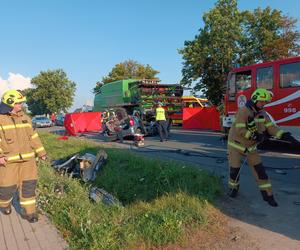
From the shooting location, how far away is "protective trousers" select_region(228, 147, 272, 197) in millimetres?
5977

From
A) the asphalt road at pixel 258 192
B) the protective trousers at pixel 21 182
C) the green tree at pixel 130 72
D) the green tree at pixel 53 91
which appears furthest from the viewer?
the green tree at pixel 53 91

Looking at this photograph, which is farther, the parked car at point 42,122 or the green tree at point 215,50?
the parked car at point 42,122

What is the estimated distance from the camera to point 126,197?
26.2 ft

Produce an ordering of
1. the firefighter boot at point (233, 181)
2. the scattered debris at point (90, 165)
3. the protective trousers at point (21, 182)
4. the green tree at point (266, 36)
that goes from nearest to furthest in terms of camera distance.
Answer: the protective trousers at point (21, 182)
the firefighter boot at point (233, 181)
the scattered debris at point (90, 165)
the green tree at point (266, 36)

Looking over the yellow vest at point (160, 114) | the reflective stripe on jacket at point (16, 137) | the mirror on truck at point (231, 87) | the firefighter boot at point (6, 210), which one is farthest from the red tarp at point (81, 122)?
the reflective stripe on jacket at point (16, 137)

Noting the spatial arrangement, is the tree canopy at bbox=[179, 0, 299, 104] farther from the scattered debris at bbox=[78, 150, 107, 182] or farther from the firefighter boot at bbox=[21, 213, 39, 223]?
the firefighter boot at bbox=[21, 213, 39, 223]

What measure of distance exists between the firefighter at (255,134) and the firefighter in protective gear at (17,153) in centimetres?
309

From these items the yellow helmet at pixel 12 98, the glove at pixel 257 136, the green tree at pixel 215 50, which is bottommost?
the glove at pixel 257 136

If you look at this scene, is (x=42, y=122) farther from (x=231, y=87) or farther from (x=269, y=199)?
(x=269, y=199)

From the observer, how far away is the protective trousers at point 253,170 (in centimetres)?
598

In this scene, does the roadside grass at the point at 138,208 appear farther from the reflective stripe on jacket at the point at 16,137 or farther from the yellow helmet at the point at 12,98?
the yellow helmet at the point at 12,98

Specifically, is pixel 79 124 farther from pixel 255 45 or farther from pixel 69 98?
pixel 69 98

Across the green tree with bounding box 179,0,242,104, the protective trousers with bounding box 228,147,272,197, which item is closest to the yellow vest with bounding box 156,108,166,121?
the protective trousers with bounding box 228,147,272,197

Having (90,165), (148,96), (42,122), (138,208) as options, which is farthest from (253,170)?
(42,122)
